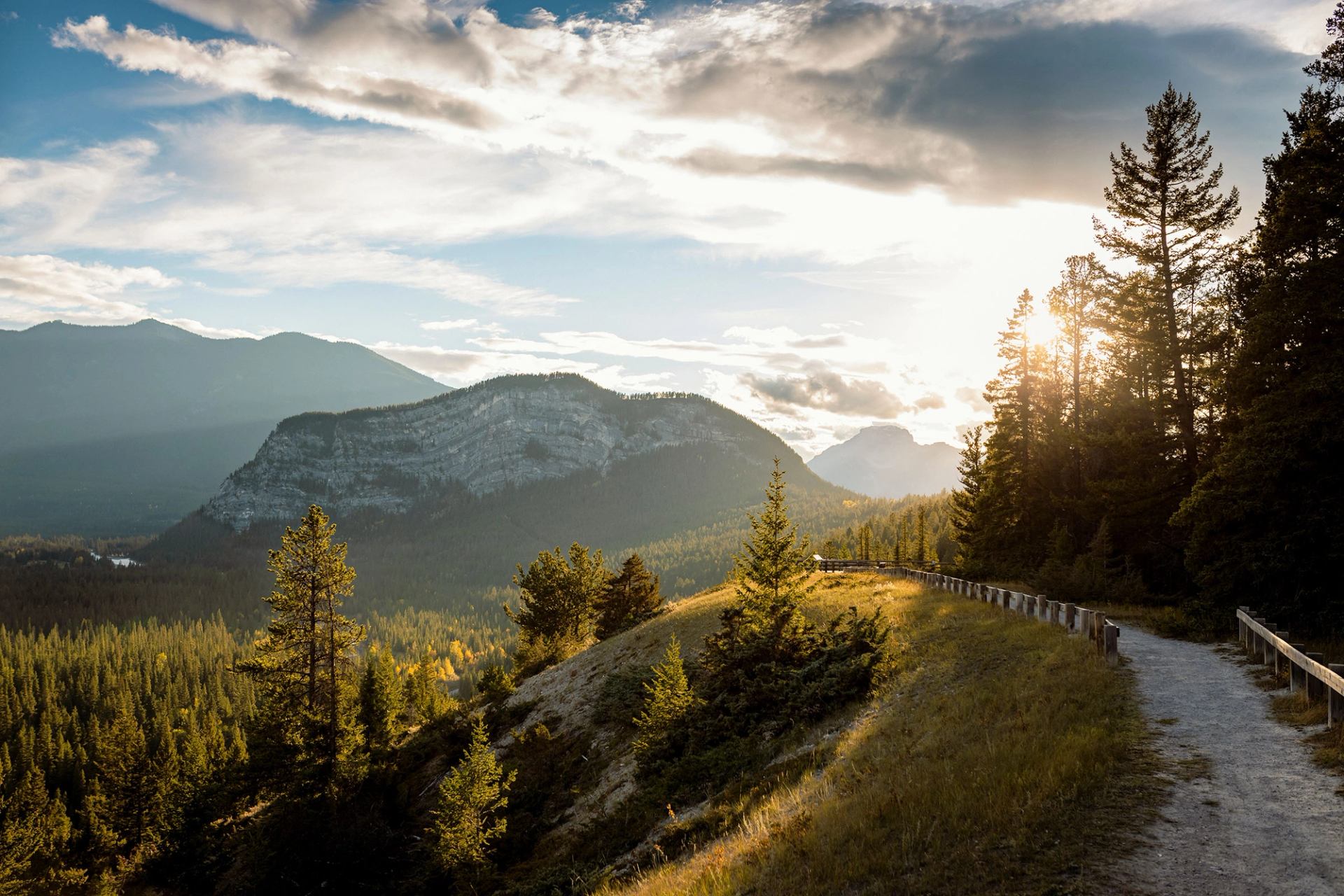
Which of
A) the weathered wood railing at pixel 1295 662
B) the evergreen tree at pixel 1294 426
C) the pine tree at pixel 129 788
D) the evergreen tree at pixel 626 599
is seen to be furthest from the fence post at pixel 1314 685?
the pine tree at pixel 129 788

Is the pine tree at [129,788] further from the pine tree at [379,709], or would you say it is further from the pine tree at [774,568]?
the pine tree at [774,568]

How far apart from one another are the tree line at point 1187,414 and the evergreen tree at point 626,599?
81.7ft

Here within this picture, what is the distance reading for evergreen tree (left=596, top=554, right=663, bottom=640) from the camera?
56.2m

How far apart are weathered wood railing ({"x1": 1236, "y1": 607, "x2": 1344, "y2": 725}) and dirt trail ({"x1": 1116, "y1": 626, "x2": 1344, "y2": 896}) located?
698 millimetres

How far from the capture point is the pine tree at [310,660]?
31.7 m

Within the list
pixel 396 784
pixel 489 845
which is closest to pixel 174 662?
pixel 396 784

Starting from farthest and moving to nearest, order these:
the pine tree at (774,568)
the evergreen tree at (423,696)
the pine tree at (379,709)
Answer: the evergreen tree at (423,696) → the pine tree at (379,709) → the pine tree at (774,568)

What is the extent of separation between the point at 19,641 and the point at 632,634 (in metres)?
171

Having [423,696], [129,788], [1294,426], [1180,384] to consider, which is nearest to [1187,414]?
[1180,384]

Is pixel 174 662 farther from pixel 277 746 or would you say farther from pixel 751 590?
pixel 751 590

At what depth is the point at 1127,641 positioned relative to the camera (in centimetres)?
2083

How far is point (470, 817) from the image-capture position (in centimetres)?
2427

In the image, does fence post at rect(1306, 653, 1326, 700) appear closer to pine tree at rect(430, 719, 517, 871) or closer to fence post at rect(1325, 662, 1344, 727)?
fence post at rect(1325, 662, 1344, 727)

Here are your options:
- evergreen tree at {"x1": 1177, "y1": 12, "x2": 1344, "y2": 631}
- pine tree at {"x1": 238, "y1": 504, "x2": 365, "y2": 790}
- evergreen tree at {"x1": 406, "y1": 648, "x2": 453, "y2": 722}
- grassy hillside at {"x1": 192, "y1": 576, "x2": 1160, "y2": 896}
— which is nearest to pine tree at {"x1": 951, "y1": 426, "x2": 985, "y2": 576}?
grassy hillside at {"x1": 192, "y1": 576, "x2": 1160, "y2": 896}
